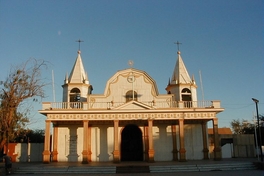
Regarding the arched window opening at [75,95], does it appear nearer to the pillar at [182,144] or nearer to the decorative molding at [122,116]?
the decorative molding at [122,116]

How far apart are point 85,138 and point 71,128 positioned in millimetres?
3280

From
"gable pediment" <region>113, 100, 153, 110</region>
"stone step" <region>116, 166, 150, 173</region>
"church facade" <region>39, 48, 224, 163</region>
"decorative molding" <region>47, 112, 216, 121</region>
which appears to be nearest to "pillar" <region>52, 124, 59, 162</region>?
"church facade" <region>39, 48, 224, 163</region>

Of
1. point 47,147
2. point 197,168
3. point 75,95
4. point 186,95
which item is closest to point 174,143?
point 186,95

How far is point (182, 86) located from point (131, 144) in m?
7.72

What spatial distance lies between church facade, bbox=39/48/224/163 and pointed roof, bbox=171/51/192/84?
0.27 metres

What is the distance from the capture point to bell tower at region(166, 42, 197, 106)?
2800cm

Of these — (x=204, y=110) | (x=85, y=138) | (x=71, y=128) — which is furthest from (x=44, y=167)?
(x=204, y=110)

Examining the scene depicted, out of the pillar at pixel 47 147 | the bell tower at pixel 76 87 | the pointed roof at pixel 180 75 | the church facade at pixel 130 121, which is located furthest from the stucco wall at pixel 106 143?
the pointed roof at pixel 180 75

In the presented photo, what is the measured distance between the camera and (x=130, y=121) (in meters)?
26.1

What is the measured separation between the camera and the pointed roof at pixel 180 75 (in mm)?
28478

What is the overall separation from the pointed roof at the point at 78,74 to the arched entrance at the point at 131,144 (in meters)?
6.73

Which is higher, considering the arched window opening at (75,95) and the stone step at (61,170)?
the arched window opening at (75,95)

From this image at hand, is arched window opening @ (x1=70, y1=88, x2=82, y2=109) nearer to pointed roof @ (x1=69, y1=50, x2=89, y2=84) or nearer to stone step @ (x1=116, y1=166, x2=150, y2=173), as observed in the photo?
pointed roof @ (x1=69, y1=50, x2=89, y2=84)

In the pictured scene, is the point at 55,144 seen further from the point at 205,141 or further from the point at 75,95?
the point at 205,141
